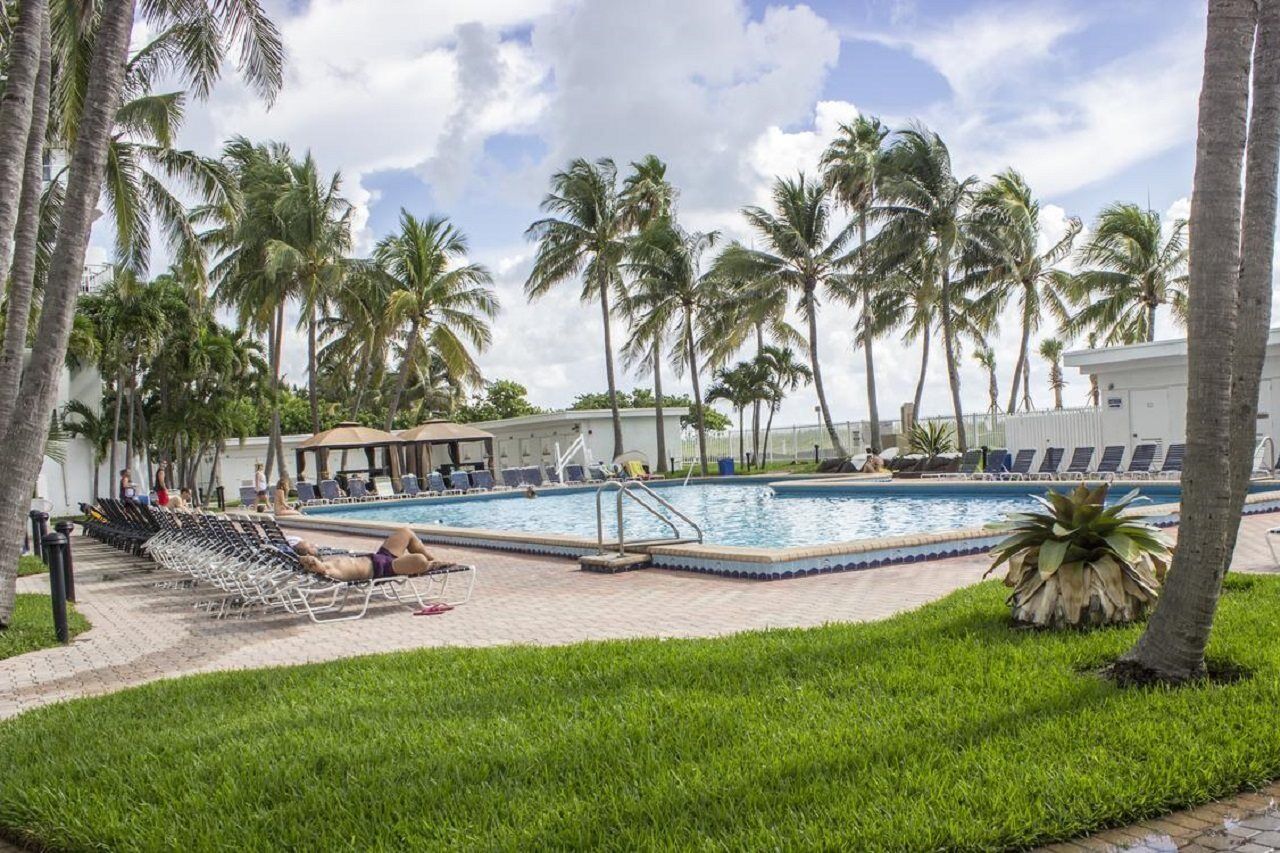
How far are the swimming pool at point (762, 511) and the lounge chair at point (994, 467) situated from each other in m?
1.04

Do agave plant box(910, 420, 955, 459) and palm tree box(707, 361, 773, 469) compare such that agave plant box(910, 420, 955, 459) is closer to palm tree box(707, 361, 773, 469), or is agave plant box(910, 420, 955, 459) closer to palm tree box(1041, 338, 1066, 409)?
palm tree box(707, 361, 773, 469)

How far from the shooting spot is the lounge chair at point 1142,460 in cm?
1908

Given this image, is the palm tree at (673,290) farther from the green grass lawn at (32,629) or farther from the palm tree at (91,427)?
the green grass lawn at (32,629)

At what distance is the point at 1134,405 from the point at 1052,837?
2296cm

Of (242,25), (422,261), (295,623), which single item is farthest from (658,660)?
(422,261)

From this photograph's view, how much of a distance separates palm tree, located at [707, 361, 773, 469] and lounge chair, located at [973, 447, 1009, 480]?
13.5 meters

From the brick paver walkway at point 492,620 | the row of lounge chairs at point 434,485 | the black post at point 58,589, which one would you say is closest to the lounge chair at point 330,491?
the row of lounge chairs at point 434,485

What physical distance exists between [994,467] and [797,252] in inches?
453

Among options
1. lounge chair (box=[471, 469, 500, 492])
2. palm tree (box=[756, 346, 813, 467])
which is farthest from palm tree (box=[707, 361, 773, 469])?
lounge chair (box=[471, 469, 500, 492])

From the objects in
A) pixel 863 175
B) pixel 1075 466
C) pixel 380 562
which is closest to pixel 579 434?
pixel 863 175

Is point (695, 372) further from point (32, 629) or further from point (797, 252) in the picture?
point (32, 629)

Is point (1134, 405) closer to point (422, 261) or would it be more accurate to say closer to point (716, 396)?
point (716, 396)

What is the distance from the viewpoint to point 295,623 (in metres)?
8.52

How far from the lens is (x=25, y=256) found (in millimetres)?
9750
